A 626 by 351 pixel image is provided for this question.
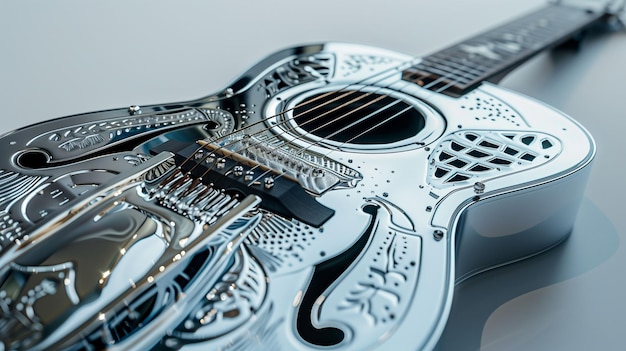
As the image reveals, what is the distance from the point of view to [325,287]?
566mm

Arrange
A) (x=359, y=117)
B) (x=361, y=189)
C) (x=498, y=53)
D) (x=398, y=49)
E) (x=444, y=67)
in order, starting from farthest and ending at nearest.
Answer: (x=398, y=49) < (x=498, y=53) < (x=444, y=67) < (x=359, y=117) < (x=361, y=189)

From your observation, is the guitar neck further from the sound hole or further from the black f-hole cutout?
the black f-hole cutout

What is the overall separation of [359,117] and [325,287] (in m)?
0.39

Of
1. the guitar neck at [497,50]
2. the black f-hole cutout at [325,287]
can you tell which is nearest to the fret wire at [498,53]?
the guitar neck at [497,50]

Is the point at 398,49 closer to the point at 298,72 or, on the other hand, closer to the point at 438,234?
the point at 298,72

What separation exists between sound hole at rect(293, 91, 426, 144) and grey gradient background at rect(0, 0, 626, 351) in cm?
25

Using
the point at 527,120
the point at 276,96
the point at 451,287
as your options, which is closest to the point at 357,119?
the point at 276,96

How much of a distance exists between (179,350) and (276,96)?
1.63ft

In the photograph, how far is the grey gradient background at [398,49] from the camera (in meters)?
0.72

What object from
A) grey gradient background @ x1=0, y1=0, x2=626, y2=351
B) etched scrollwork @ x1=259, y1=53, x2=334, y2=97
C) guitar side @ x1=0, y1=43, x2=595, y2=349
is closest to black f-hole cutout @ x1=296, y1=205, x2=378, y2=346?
guitar side @ x1=0, y1=43, x2=595, y2=349

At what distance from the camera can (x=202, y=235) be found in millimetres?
559

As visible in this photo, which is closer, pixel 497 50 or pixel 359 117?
pixel 359 117

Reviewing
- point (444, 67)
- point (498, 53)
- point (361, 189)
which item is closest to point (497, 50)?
point (498, 53)

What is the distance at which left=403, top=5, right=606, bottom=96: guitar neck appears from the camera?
0.99 m
